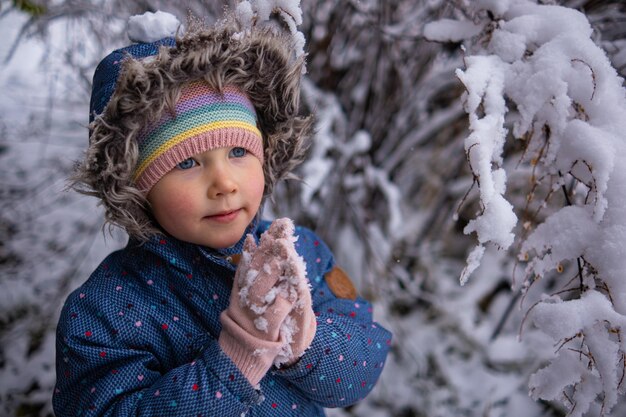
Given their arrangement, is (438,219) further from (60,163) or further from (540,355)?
(60,163)

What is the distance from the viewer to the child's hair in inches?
45.6

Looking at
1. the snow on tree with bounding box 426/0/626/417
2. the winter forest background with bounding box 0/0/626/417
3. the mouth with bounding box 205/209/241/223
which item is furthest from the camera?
the winter forest background with bounding box 0/0/626/417

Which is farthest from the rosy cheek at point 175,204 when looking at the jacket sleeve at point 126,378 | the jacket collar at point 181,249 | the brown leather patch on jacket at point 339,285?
the brown leather patch on jacket at point 339,285

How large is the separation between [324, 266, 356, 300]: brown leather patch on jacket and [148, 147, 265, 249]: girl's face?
47 cm

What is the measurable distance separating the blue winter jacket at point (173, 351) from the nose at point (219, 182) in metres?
0.20

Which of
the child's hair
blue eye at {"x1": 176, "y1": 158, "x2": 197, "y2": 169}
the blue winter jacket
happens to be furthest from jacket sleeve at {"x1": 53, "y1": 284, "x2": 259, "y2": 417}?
blue eye at {"x1": 176, "y1": 158, "x2": 197, "y2": 169}

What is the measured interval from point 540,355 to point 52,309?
2.67 metres

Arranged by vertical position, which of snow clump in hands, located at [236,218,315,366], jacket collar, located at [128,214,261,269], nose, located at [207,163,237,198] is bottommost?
jacket collar, located at [128,214,261,269]

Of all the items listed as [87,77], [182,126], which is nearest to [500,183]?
[182,126]

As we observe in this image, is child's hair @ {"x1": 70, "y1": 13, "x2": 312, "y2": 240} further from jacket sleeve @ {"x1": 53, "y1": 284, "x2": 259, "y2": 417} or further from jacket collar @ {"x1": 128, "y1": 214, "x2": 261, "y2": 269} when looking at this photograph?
jacket sleeve @ {"x1": 53, "y1": 284, "x2": 259, "y2": 417}

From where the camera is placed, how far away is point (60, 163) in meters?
2.90

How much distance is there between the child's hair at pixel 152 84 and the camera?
1.16 metres

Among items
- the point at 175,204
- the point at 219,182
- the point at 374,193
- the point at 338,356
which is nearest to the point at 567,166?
the point at 338,356

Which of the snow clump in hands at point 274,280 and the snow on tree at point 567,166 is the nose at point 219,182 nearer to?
the snow clump in hands at point 274,280
